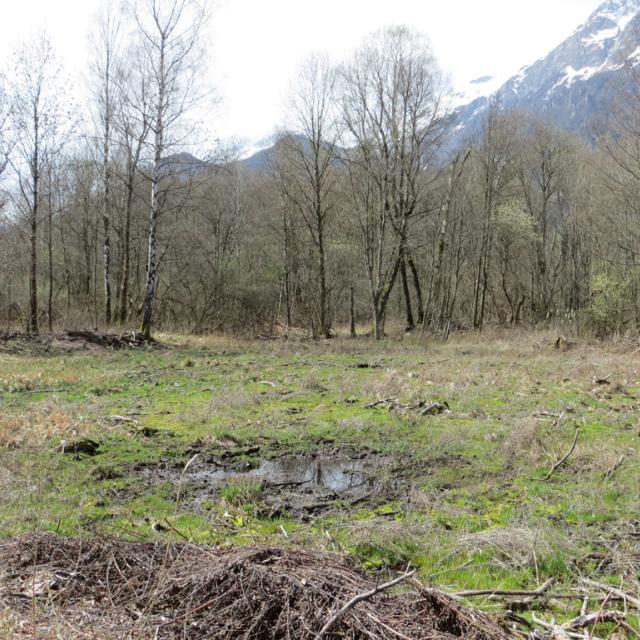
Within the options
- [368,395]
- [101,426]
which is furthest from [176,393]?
[368,395]

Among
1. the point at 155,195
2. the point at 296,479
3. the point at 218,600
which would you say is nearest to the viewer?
the point at 218,600

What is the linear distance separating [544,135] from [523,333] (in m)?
14.7

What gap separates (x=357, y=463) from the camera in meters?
7.05

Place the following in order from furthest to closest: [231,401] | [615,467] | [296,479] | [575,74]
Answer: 1. [575,74]
2. [231,401]
3. [296,479]
4. [615,467]

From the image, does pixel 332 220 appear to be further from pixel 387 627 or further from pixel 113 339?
pixel 387 627

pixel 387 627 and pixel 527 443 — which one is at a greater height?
pixel 387 627

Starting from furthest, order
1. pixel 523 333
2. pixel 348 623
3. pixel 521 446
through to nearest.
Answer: pixel 523 333 < pixel 521 446 < pixel 348 623

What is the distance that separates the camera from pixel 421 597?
113 inches

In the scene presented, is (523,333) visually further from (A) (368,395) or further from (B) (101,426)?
(B) (101,426)

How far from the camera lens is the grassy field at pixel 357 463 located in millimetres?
4309

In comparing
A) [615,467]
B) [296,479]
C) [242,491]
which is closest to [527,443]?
[615,467]

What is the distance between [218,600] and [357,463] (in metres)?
4.47

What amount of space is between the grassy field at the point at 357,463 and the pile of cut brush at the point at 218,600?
427mm

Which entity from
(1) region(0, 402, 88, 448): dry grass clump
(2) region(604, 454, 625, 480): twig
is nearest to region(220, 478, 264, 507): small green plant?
(1) region(0, 402, 88, 448): dry grass clump
